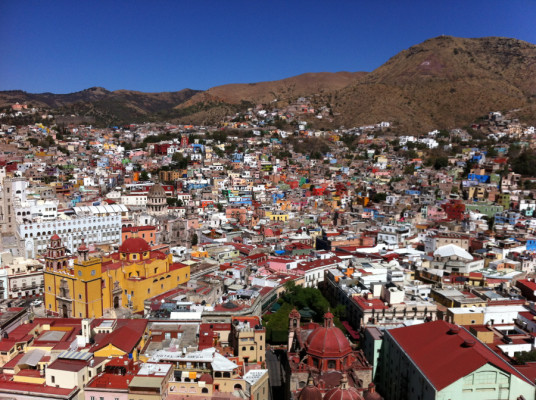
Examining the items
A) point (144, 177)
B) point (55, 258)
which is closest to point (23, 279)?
point (55, 258)

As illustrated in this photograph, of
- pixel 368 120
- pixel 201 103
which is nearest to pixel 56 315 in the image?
pixel 368 120

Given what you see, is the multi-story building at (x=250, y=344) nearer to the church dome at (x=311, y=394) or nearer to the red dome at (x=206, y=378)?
the red dome at (x=206, y=378)

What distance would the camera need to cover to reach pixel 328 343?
1888 cm

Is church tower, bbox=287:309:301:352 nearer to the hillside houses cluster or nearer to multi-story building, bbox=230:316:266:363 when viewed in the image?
the hillside houses cluster

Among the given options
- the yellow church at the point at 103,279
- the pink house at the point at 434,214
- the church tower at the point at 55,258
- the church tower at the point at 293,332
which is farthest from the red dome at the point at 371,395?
the pink house at the point at 434,214

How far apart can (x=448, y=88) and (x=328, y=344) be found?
11168cm

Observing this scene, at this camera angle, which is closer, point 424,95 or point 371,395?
point 371,395

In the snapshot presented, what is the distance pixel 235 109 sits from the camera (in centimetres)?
13675

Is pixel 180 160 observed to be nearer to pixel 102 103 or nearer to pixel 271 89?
pixel 102 103

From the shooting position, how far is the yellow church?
81.3 feet

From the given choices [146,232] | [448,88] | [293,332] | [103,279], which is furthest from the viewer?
[448,88]

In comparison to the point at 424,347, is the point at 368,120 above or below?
above

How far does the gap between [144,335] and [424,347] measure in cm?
1246

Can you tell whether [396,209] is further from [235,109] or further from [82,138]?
[235,109]
